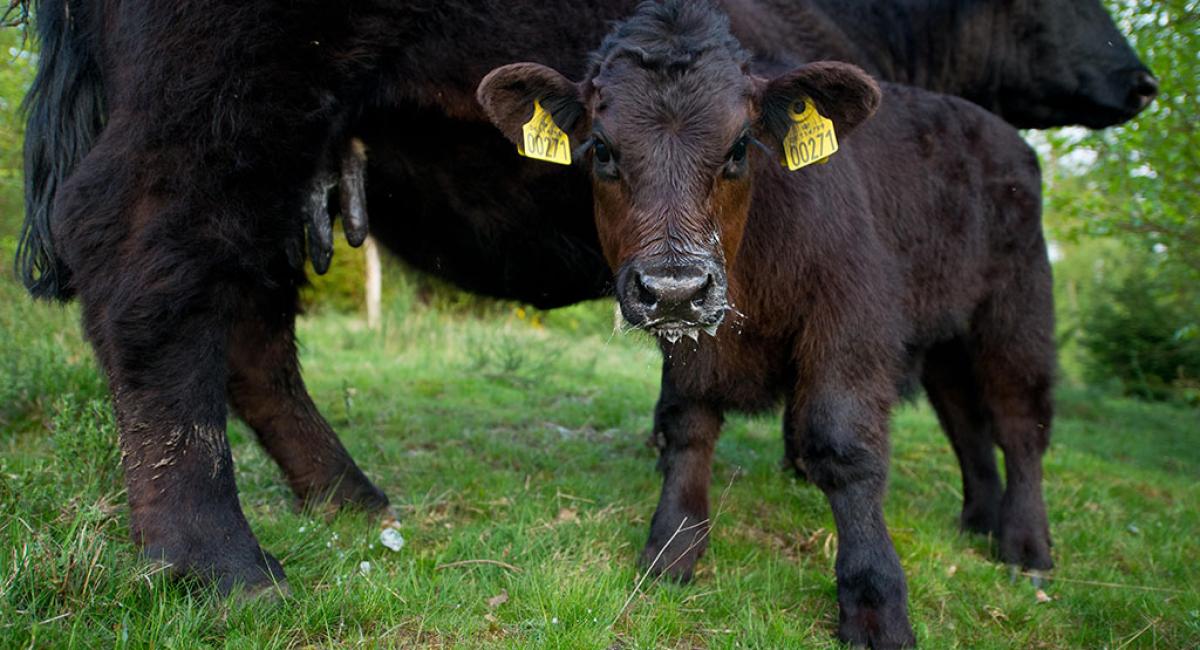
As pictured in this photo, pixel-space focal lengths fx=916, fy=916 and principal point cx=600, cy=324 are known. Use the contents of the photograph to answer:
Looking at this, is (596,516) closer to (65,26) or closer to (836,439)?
(836,439)

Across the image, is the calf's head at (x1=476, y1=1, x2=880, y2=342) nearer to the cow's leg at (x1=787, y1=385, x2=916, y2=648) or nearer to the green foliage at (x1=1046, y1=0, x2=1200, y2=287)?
the cow's leg at (x1=787, y1=385, x2=916, y2=648)

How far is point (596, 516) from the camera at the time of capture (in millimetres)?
3846

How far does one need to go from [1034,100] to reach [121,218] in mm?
5616

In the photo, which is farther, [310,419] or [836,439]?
[310,419]

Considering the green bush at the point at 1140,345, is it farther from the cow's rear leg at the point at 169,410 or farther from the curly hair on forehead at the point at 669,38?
the cow's rear leg at the point at 169,410

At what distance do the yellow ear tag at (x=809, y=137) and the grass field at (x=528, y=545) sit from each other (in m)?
0.95

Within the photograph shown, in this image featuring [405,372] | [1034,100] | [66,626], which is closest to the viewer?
[66,626]

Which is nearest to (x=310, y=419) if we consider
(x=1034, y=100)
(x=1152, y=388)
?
(x=1034, y=100)

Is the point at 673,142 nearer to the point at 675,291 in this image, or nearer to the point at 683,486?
the point at 675,291

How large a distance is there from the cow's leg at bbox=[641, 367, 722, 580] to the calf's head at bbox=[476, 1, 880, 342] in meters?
0.66

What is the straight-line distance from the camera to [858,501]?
3.25m

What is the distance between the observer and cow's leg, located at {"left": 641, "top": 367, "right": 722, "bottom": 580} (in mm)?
3416

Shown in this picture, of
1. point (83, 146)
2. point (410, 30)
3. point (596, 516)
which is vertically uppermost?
point (410, 30)

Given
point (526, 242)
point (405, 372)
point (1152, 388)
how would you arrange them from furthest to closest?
point (1152, 388) < point (405, 372) < point (526, 242)
